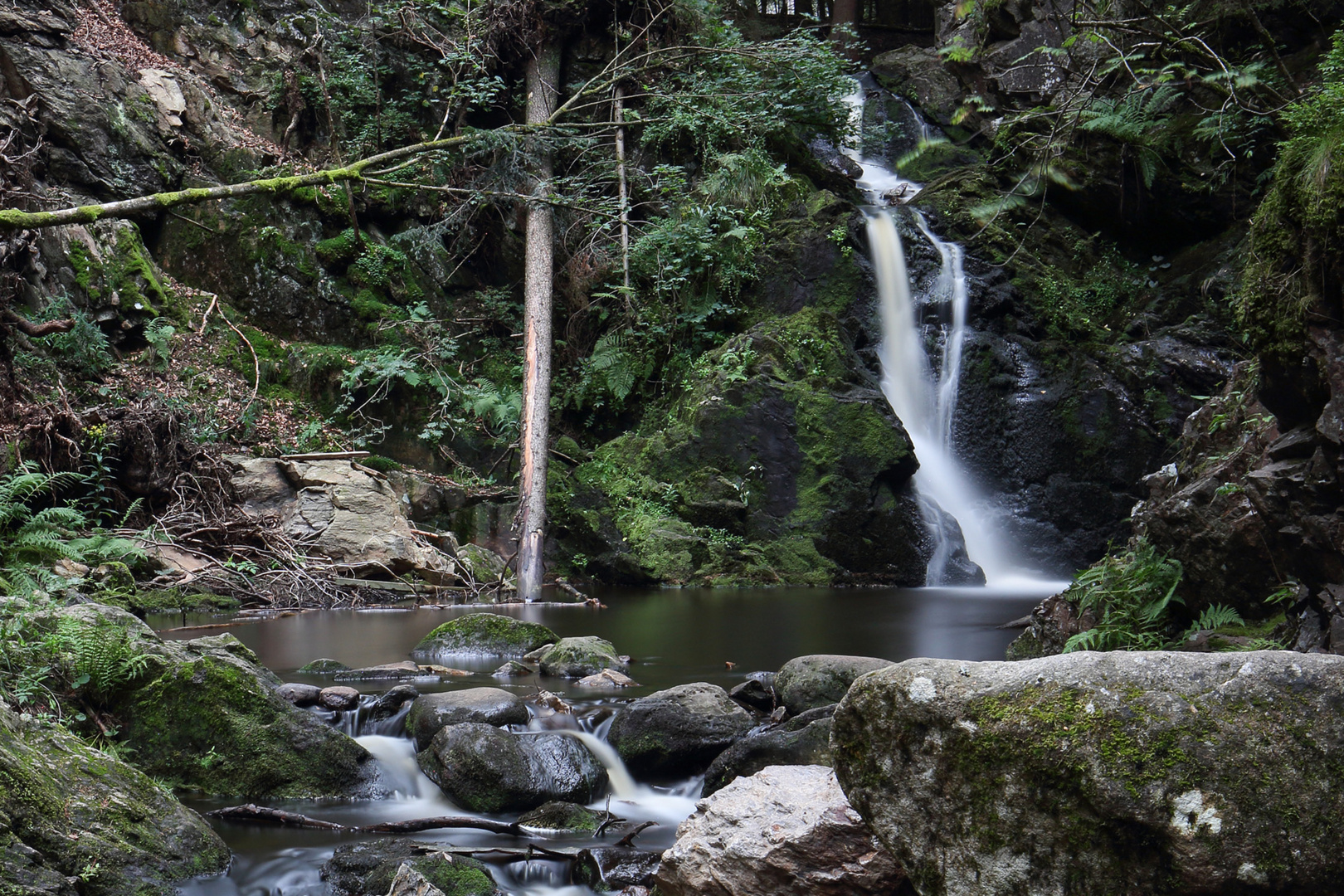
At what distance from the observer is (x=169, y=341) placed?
12141mm

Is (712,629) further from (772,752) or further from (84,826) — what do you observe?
(84,826)

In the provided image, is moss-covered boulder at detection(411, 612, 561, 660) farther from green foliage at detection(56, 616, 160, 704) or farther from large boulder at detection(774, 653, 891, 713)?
green foliage at detection(56, 616, 160, 704)

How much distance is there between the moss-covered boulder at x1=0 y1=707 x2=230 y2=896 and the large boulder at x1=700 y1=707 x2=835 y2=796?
6.95 ft

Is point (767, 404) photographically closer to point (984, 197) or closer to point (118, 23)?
point (984, 197)

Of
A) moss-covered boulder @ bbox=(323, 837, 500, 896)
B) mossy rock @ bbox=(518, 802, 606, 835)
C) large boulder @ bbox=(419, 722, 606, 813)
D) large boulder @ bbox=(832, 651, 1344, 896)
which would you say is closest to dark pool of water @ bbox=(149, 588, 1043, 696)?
large boulder @ bbox=(419, 722, 606, 813)

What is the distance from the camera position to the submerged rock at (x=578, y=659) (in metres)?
6.29

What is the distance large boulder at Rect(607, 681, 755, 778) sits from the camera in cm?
448

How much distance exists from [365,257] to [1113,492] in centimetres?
1266

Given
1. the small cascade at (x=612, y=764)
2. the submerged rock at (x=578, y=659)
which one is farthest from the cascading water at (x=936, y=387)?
the small cascade at (x=612, y=764)

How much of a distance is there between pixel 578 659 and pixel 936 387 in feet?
31.6

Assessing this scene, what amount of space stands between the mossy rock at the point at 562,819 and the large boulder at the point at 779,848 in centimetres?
102

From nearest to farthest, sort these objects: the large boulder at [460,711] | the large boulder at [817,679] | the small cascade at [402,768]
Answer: the small cascade at [402,768] < the large boulder at [460,711] < the large boulder at [817,679]

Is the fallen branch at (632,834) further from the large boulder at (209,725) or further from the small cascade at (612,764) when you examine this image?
the large boulder at (209,725)

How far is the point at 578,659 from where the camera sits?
6.39 meters
